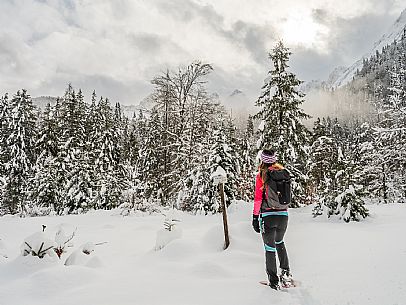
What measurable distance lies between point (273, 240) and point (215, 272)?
1.24 meters

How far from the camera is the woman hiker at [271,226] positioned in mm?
4578

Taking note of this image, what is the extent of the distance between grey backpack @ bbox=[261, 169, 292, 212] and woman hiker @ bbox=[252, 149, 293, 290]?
0.04 m

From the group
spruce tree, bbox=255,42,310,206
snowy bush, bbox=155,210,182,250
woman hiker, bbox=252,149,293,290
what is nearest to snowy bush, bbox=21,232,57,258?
snowy bush, bbox=155,210,182,250

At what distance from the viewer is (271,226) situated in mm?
4699

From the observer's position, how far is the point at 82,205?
63.1ft

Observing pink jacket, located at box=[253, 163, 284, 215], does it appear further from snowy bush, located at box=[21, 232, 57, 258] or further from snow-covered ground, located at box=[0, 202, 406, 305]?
snowy bush, located at box=[21, 232, 57, 258]

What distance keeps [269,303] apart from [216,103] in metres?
17.1

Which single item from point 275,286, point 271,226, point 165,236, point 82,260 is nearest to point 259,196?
point 271,226

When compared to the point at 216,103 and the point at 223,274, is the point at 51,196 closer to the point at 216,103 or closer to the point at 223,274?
the point at 216,103

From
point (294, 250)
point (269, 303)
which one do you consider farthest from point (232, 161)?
point (269, 303)

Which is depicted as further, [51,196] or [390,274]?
[51,196]

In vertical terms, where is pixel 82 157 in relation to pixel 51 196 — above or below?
above

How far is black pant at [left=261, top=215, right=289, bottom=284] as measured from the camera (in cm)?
452

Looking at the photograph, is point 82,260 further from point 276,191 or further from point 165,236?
point 276,191
